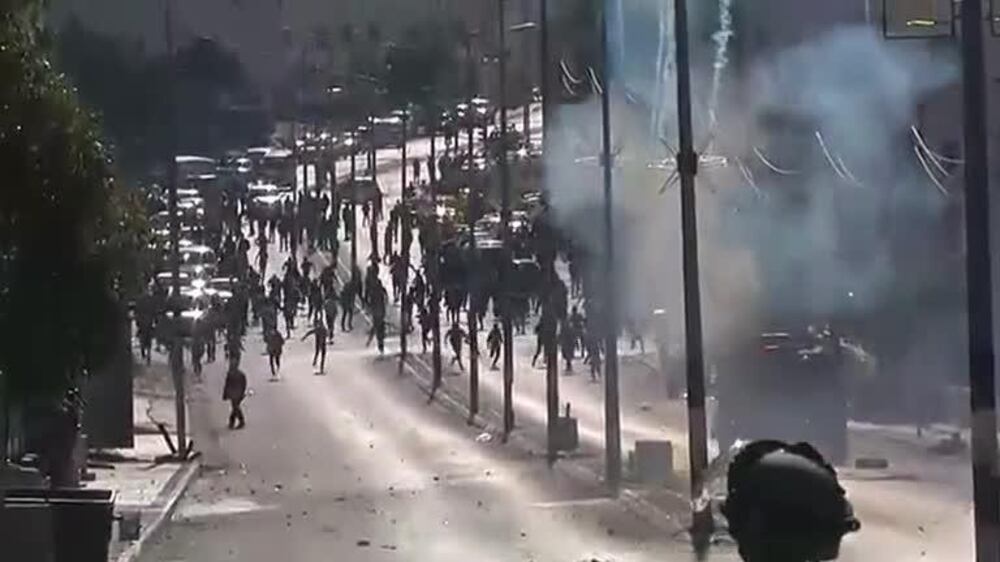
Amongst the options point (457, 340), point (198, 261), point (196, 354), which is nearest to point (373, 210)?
point (198, 261)

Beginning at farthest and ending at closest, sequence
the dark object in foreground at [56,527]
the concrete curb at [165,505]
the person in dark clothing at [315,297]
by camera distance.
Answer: the person in dark clothing at [315,297]
the concrete curb at [165,505]
the dark object in foreground at [56,527]

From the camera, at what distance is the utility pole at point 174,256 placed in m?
31.4

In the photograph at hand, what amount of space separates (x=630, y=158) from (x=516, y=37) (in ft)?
32.5

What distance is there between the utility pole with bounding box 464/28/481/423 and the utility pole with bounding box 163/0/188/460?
4.38 metres

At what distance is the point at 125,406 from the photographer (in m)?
29.1

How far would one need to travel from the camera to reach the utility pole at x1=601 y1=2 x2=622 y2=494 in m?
26.5

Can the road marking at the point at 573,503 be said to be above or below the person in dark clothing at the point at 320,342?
below

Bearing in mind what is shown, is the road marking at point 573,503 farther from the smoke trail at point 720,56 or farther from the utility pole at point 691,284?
the smoke trail at point 720,56

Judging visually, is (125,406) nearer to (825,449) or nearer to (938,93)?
(825,449)

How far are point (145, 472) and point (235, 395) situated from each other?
673 centimetres

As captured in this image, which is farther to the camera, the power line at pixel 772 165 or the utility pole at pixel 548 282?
the power line at pixel 772 165

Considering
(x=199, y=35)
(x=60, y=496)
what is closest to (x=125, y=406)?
(x=60, y=496)

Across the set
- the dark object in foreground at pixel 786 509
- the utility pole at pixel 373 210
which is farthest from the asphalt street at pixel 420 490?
the dark object in foreground at pixel 786 509

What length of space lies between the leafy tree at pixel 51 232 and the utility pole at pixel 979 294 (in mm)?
4750
